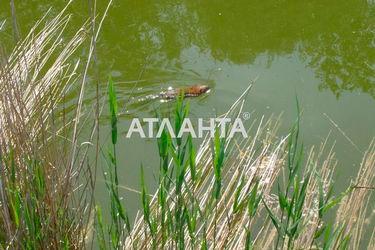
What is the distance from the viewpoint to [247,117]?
257 centimetres

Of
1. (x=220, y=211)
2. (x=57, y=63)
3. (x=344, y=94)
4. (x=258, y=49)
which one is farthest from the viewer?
(x=258, y=49)

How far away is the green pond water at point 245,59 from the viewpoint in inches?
100

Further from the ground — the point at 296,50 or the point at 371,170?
the point at 296,50

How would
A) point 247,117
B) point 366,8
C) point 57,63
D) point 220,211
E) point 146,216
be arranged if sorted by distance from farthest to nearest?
point 366,8
point 247,117
point 57,63
point 220,211
point 146,216

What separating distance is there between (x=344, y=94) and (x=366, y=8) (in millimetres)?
800

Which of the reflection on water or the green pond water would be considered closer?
the green pond water

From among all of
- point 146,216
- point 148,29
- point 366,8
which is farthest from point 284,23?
point 146,216

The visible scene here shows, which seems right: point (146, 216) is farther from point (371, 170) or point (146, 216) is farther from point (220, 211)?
point (371, 170)

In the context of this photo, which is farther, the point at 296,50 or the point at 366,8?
the point at 366,8

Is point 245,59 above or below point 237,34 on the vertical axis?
below

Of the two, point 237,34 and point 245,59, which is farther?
point 237,34

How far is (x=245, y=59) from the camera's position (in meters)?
3.01

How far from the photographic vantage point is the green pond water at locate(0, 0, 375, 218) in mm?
2547

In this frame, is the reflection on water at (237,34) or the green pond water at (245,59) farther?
the reflection on water at (237,34)
